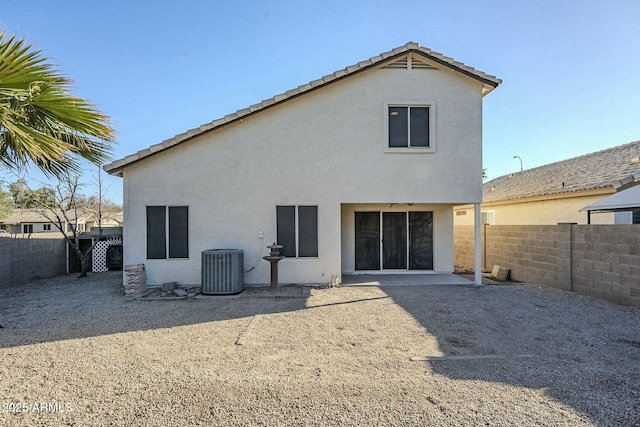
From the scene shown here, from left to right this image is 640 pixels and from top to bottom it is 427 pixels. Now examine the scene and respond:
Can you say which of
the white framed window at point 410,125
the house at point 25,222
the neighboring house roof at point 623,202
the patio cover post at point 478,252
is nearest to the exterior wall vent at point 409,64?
the white framed window at point 410,125

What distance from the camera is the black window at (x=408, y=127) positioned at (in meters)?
9.95

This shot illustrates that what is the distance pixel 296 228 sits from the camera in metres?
9.80

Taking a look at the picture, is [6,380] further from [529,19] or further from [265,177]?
[529,19]

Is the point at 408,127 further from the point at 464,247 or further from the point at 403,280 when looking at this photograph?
the point at 464,247

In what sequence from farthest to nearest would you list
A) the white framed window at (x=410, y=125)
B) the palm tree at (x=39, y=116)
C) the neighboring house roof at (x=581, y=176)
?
the neighboring house roof at (x=581, y=176)
the white framed window at (x=410, y=125)
the palm tree at (x=39, y=116)

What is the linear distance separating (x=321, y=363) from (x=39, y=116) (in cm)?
680

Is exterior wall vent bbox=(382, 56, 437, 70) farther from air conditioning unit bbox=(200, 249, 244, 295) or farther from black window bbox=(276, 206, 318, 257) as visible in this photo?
air conditioning unit bbox=(200, 249, 244, 295)

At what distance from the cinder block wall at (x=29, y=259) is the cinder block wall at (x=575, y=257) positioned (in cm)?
1666

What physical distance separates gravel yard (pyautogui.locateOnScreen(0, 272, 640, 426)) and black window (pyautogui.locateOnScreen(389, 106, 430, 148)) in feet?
15.5

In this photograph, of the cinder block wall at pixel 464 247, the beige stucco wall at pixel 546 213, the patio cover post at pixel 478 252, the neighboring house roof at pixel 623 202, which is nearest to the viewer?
the neighboring house roof at pixel 623 202

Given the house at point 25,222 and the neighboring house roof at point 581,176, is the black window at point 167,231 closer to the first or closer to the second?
the neighboring house roof at point 581,176

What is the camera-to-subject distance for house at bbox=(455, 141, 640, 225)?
39.4 feet

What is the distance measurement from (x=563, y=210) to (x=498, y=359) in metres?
12.0

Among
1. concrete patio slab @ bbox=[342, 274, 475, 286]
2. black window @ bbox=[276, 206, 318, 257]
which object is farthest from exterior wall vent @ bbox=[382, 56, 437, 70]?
concrete patio slab @ bbox=[342, 274, 475, 286]
